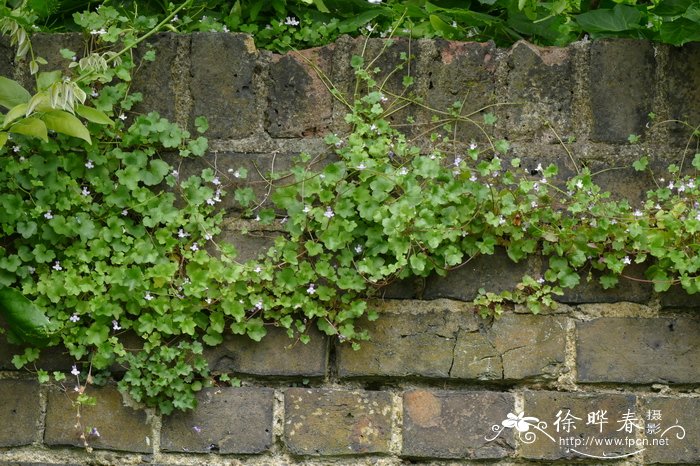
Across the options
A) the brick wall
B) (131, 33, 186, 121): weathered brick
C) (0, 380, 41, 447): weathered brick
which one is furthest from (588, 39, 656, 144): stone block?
(0, 380, 41, 447): weathered brick

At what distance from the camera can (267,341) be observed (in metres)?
1.85

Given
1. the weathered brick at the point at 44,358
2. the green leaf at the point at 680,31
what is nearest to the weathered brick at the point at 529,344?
the green leaf at the point at 680,31

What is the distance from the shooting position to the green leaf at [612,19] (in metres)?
2.00

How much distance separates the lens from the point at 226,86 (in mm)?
1884

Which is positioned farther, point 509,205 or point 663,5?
point 663,5

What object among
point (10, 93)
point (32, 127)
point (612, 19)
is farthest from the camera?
point (612, 19)

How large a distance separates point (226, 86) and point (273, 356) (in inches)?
21.9

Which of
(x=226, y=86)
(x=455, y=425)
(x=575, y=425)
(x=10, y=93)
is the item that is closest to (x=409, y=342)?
(x=455, y=425)

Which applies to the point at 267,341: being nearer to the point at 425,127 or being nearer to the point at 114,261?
the point at 114,261

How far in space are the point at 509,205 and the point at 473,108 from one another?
0.75 feet

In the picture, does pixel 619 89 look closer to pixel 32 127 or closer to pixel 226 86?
pixel 226 86

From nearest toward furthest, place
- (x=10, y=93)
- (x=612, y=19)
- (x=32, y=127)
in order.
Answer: (x=32, y=127), (x=10, y=93), (x=612, y=19)

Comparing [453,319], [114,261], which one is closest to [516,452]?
[453,319]

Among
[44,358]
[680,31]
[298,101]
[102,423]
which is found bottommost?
[102,423]
